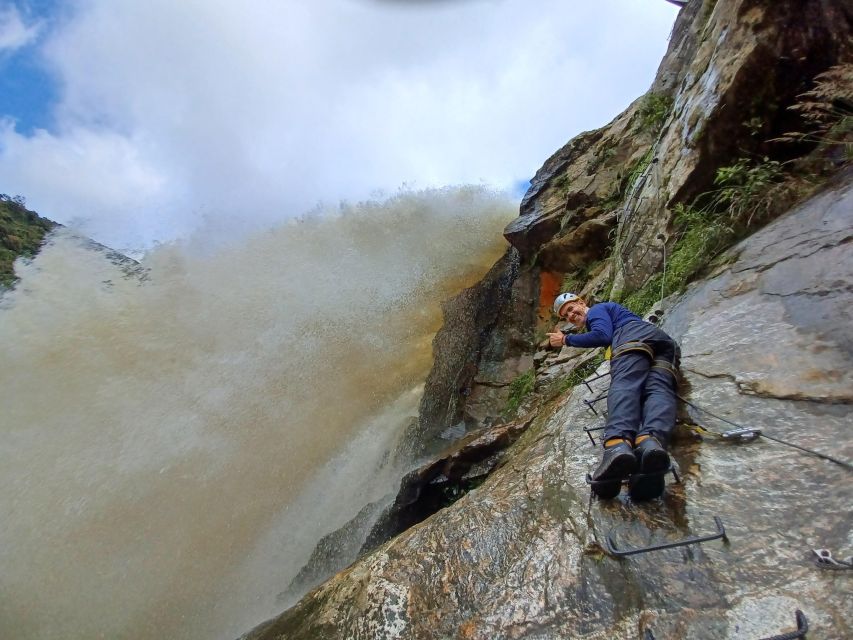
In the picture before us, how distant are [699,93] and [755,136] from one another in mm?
1248

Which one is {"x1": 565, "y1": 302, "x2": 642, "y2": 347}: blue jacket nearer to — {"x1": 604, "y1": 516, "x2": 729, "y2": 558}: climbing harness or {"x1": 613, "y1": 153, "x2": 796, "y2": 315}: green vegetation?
{"x1": 613, "y1": 153, "x2": 796, "y2": 315}: green vegetation

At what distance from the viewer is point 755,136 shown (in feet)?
18.3

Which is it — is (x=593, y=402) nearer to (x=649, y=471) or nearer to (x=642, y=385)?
(x=642, y=385)

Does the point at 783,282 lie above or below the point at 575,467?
above

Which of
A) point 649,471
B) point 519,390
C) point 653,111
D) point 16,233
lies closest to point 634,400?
point 649,471

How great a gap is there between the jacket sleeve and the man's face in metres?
0.39

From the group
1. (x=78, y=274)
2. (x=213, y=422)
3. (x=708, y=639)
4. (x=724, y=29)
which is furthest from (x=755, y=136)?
(x=78, y=274)

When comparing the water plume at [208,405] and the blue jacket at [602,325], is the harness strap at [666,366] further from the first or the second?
the water plume at [208,405]

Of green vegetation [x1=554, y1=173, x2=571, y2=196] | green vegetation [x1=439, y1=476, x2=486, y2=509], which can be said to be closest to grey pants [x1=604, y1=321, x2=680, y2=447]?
green vegetation [x1=439, y1=476, x2=486, y2=509]

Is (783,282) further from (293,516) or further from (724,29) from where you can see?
(293,516)

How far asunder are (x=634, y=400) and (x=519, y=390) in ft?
18.0

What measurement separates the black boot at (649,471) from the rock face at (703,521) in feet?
0.31

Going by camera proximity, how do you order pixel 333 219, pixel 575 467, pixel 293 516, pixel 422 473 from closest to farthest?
pixel 575 467
pixel 422 473
pixel 293 516
pixel 333 219

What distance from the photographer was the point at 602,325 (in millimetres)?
4262
